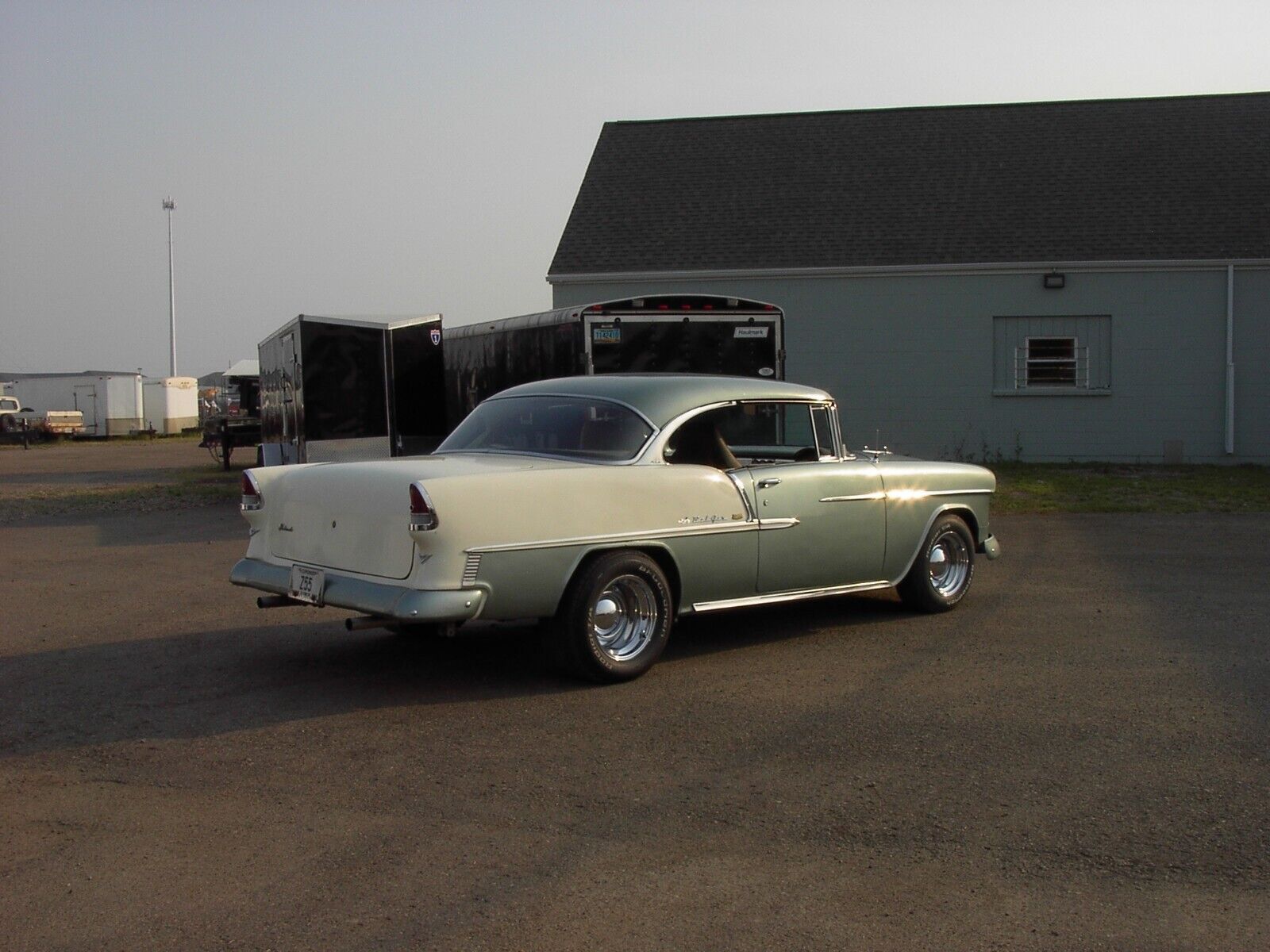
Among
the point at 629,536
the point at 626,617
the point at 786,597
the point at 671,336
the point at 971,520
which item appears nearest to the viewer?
the point at 629,536

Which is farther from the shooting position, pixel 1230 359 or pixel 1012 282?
pixel 1012 282

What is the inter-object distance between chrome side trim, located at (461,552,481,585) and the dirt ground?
2.06 feet

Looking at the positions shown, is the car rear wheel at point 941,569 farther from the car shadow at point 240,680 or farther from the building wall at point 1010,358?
the building wall at point 1010,358

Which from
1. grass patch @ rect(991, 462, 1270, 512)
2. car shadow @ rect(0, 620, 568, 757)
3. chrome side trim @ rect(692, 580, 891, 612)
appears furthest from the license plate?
grass patch @ rect(991, 462, 1270, 512)

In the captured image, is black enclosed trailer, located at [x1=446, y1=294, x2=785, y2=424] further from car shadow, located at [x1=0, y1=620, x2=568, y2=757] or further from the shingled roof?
the shingled roof

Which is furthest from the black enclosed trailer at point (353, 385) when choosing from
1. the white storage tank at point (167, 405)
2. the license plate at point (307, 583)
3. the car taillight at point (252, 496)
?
the white storage tank at point (167, 405)

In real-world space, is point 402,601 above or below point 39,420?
below

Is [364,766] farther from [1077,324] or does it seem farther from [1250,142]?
[1250,142]

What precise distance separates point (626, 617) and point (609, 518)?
0.56 meters

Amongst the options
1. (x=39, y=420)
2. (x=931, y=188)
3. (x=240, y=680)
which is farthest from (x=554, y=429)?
(x=39, y=420)

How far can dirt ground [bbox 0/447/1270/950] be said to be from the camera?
383 cm

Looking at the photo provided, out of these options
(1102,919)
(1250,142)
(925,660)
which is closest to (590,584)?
(925,660)

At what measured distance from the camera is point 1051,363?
21641 millimetres

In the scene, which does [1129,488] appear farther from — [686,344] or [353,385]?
[353,385]
